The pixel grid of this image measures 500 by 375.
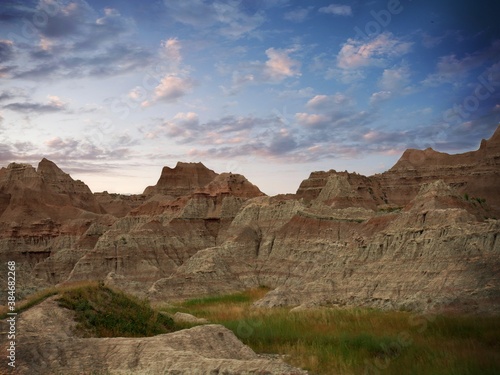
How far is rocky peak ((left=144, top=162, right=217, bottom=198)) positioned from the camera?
544 feet

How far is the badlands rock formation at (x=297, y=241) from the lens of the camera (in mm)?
41781

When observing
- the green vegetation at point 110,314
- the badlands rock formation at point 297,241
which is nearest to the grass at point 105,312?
the green vegetation at point 110,314

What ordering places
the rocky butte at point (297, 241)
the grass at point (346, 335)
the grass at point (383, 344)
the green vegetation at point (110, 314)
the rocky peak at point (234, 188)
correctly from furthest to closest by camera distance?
the rocky peak at point (234, 188)
the rocky butte at point (297, 241)
the green vegetation at point (110, 314)
the grass at point (346, 335)
the grass at point (383, 344)

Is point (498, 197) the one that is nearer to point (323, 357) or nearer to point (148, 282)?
point (148, 282)

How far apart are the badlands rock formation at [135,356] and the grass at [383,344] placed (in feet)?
8.89

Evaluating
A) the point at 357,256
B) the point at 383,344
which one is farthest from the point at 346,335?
the point at 357,256

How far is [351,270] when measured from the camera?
166 ft

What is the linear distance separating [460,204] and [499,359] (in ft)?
176

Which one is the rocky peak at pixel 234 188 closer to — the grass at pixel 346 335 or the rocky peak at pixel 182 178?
the rocky peak at pixel 182 178

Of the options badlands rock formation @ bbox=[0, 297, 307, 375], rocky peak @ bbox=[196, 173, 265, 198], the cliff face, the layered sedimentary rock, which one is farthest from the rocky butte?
badlands rock formation @ bbox=[0, 297, 307, 375]

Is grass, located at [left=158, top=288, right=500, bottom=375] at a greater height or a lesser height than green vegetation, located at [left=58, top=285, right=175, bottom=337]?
lesser

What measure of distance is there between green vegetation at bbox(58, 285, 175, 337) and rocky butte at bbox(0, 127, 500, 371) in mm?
5123

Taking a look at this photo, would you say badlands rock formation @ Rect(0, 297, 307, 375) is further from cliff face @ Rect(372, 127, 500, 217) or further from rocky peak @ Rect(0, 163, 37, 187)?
rocky peak @ Rect(0, 163, 37, 187)

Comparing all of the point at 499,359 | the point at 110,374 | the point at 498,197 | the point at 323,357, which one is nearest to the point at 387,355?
the point at 323,357
